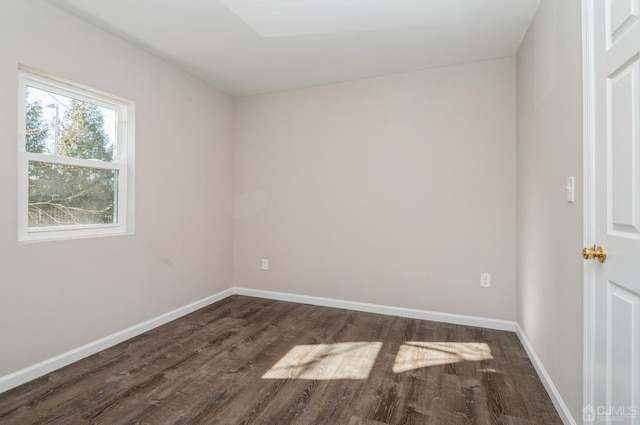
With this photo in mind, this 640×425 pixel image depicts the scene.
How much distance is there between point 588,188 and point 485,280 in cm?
179

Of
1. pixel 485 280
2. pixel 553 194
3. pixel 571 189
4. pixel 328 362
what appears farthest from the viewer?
pixel 485 280

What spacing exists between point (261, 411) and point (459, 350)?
1613mm

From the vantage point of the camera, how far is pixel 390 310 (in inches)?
130

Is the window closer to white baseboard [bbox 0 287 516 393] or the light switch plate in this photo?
white baseboard [bbox 0 287 516 393]

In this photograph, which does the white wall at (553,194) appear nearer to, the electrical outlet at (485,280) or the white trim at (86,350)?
the electrical outlet at (485,280)

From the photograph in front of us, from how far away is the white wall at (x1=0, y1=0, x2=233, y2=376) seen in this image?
6.43 ft

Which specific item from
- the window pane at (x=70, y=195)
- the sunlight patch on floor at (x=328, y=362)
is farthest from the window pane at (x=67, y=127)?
the sunlight patch on floor at (x=328, y=362)

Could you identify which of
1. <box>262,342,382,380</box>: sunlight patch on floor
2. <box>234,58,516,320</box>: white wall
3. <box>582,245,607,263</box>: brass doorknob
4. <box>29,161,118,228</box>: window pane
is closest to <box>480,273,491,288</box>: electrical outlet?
<box>234,58,516,320</box>: white wall

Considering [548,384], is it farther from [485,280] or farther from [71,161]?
[71,161]

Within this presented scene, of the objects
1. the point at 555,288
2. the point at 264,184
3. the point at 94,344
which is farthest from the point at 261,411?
the point at 264,184

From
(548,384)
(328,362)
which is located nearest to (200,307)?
(328,362)

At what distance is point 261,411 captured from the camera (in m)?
1.77

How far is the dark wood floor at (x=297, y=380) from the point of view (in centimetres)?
173

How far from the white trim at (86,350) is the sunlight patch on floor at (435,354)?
7.11 feet
